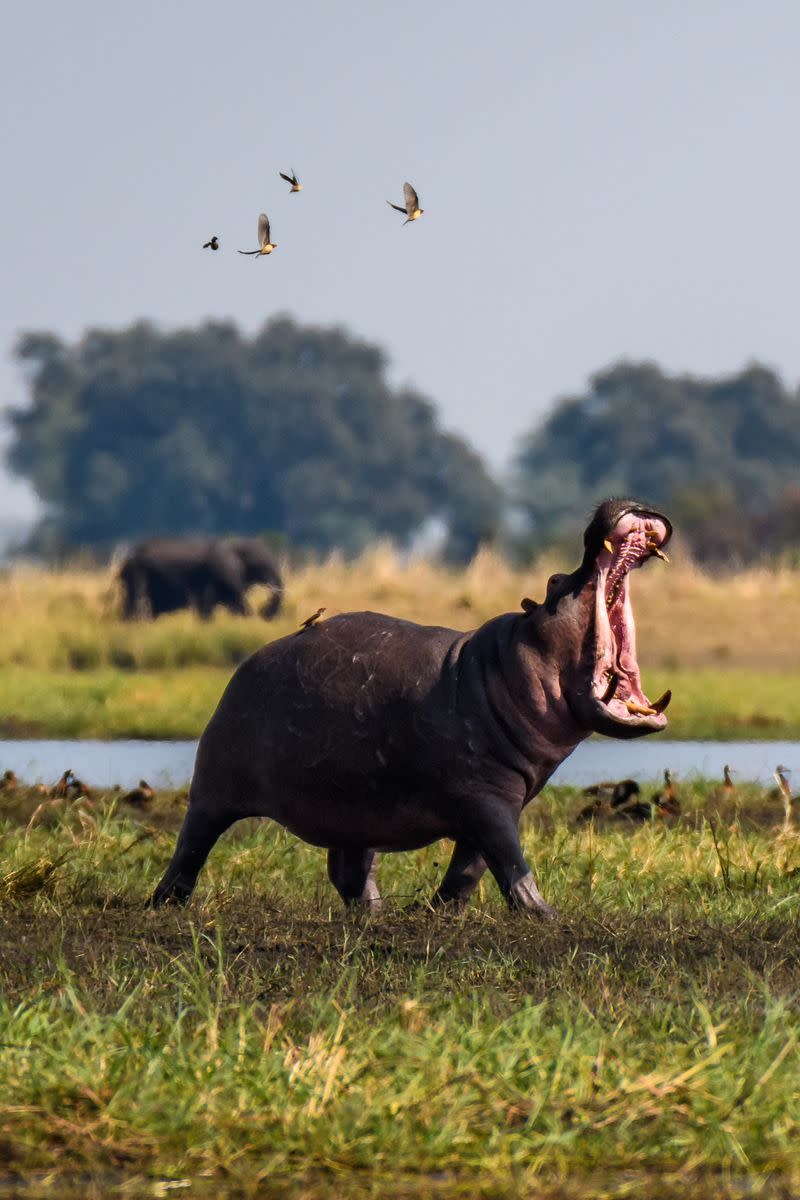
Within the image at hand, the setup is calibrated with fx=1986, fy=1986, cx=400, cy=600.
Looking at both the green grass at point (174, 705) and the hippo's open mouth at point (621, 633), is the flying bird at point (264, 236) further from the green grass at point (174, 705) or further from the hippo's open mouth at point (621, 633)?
the green grass at point (174, 705)

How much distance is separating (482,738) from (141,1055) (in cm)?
182

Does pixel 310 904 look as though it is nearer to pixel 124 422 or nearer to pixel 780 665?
pixel 780 665

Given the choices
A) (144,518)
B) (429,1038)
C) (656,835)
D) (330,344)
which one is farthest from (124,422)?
(429,1038)

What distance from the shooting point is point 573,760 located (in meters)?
13.2

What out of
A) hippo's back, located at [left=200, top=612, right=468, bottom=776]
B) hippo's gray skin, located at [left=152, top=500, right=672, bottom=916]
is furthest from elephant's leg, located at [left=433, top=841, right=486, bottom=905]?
hippo's back, located at [left=200, top=612, right=468, bottom=776]

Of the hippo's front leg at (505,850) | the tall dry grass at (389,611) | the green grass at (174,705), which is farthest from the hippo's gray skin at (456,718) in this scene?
the tall dry grass at (389,611)

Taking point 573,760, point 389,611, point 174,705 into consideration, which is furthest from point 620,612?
point 389,611

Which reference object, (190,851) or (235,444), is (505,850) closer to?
(190,851)

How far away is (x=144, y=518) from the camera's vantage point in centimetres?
5481

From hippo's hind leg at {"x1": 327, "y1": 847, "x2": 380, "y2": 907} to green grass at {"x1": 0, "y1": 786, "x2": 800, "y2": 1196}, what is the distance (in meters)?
0.08

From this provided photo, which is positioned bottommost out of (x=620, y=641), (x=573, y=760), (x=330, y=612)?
(x=573, y=760)

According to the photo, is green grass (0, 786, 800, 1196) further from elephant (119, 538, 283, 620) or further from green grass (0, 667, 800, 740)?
elephant (119, 538, 283, 620)

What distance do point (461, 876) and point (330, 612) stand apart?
16.5m

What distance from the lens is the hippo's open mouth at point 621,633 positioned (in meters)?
5.25
